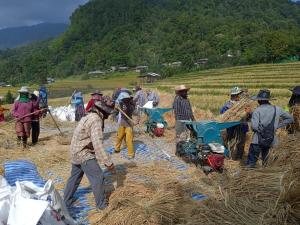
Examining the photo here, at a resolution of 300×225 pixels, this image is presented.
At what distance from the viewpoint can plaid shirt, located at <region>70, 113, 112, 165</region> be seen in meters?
5.64

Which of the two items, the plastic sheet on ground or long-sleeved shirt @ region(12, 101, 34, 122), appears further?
the plastic sheet on ground

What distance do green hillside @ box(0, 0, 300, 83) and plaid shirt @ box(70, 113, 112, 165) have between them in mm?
63987

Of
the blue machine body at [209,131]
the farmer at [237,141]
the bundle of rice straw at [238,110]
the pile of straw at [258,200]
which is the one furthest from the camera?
the farmer at [237,141]

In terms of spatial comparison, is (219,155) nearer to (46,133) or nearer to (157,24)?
(46,133)

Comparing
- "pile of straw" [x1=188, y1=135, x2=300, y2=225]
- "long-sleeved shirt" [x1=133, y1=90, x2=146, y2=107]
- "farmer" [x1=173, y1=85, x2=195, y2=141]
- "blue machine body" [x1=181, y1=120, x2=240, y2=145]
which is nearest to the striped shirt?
"farmer" [x1=173, y1=85, x2=195, y2=141]

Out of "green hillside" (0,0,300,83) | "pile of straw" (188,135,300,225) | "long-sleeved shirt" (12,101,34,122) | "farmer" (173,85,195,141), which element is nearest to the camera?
"pile of straw" (188,135,300,225)

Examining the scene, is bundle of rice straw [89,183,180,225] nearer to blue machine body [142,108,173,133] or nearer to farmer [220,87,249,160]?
farmer [220,87,249,160]

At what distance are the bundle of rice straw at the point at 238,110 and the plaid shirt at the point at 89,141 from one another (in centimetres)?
368

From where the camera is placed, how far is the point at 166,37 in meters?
111

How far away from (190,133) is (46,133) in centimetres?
633

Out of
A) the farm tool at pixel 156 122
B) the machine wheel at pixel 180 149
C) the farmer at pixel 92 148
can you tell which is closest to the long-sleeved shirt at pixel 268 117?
the machine wheel at pixel 180 149

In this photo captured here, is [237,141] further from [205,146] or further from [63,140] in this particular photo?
[63,140]

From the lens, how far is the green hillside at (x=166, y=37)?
263ft

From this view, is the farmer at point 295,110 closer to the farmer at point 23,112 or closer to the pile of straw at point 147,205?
the pile of straw at point 147,205
